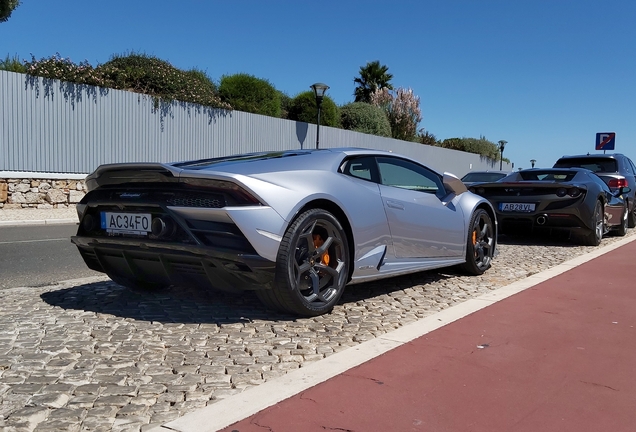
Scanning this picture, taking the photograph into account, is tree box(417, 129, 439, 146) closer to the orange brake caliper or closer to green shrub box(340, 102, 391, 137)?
green shrub box(340, 102, 391, 137)

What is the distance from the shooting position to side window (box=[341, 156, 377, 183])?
4.41m

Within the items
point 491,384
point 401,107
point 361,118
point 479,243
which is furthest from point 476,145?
point 491,384

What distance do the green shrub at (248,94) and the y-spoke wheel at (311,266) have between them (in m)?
18.1

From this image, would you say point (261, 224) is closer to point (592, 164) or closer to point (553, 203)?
point (553, 203)

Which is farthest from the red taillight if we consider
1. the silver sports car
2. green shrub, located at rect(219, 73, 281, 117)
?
green shrub, located at rect(219, 73, 281, 117)

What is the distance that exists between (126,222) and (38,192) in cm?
1284

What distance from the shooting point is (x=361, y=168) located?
14.9ft

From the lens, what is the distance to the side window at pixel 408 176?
478 centimetres

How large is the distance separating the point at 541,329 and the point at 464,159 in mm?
34789

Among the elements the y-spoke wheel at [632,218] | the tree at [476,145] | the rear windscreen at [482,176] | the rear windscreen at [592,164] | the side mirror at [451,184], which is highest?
the tree at [476,145]

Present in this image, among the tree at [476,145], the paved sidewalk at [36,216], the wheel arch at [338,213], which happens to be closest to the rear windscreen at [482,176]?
the paved sidewalk at [36,216]

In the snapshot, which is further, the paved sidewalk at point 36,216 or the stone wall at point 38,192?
the stone wall at point 38,192

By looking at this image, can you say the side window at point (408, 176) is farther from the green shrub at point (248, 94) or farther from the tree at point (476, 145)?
the tree at point (476, 145)

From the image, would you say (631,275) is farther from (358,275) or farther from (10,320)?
(10,320)
